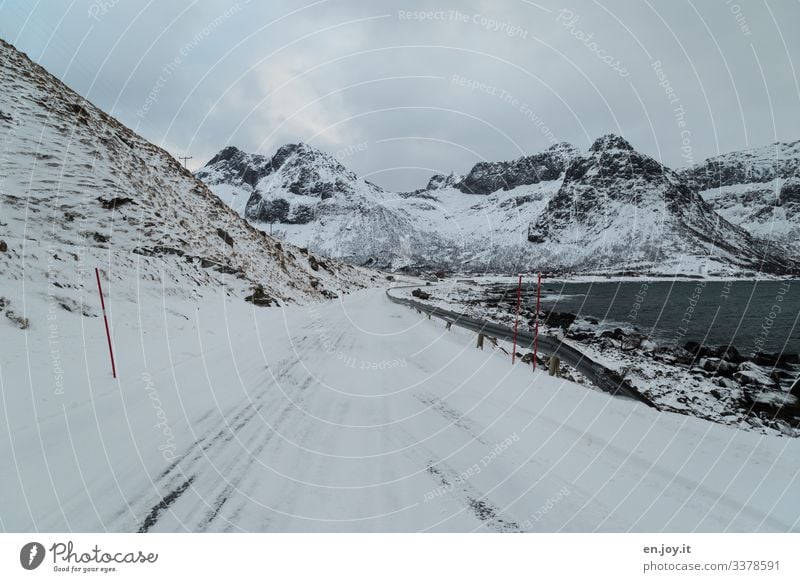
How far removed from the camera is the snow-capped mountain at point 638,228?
144625mm

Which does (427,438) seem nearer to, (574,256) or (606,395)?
(606,395)

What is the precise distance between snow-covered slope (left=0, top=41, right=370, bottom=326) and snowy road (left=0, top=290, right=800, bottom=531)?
4311 mm

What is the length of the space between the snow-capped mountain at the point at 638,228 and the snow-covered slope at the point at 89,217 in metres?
150

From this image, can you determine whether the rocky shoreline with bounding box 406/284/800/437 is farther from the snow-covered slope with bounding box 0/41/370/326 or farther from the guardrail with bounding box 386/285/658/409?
the snow-covered slope with bounding box 0/41/370/326

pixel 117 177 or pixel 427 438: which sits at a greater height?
pixel 117 177

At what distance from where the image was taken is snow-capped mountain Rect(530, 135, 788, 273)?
474 ft

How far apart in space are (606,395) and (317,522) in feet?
15.1

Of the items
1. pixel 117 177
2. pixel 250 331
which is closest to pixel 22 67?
pixel 117 177

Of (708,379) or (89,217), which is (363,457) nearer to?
(708,379)

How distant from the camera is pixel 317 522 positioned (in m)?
2.91

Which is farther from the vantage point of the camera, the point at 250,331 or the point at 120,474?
the point at 250,331
